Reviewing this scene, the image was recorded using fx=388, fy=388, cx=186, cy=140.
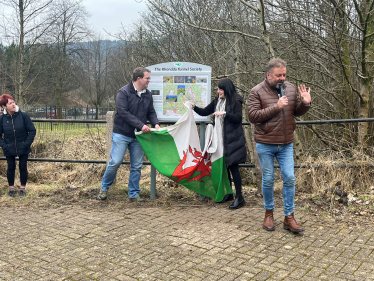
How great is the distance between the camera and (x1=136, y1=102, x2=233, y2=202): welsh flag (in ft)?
19.6

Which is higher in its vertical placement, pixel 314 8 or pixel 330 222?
pixel 314 8

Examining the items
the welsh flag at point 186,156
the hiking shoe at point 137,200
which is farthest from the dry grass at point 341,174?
the hiking shoe at point 137,200

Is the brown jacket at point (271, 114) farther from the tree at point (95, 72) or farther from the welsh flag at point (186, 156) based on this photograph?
the tree at point (95, 72)

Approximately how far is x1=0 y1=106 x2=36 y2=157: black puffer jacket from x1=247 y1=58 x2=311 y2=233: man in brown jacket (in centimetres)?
401

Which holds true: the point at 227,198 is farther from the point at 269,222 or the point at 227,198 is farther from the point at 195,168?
the point at 269,222

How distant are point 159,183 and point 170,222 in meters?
2.15

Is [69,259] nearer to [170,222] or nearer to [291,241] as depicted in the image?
[170,222]

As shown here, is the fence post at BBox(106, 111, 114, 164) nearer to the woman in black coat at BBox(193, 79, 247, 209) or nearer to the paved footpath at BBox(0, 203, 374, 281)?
the paved footpath at BBox(0, 203, 374, 281)

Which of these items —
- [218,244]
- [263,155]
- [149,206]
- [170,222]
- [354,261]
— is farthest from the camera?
[149,206]

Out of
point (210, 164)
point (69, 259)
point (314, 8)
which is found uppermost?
point (314, 8)

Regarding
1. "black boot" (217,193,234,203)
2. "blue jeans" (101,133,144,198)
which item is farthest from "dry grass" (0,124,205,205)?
"black boot" (217,193,234,203)

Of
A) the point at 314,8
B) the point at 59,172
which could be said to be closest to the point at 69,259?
the point at 59,172

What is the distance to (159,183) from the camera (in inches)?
282

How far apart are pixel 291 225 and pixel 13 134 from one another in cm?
474
